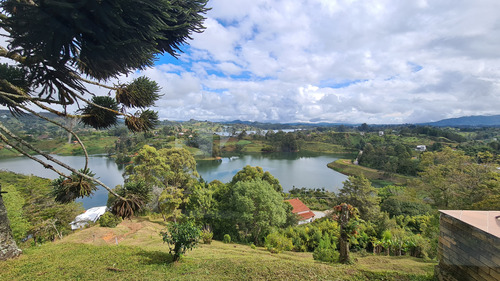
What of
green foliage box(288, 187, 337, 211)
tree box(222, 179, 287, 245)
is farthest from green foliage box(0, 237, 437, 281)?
green foliage box(288, 187, 337, 211)

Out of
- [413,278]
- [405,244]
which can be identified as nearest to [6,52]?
[413,278]

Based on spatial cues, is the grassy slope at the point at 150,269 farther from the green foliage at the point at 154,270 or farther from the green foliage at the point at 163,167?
the green foliage at the point at 163,167

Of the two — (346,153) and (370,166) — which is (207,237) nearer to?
(370,166)

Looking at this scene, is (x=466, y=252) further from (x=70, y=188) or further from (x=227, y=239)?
(x=227, y=239)

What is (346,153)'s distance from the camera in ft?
143

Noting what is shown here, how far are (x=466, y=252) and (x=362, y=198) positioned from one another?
972 cm

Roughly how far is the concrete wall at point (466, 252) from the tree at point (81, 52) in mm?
3701

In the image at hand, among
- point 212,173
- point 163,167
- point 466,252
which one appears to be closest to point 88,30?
point 466,252

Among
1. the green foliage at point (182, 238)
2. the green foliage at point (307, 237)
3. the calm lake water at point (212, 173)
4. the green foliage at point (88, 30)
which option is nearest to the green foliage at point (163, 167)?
the green foliage at point (307, 237)

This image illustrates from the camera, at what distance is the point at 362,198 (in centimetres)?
1111

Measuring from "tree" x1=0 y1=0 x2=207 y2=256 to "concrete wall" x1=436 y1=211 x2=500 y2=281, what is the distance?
3701 millimetres

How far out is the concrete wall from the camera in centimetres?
205

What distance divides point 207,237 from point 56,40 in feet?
23.1

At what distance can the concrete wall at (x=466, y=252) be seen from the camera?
2051 mm
